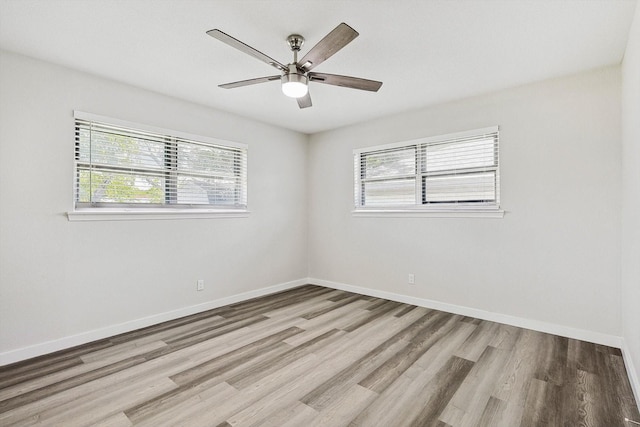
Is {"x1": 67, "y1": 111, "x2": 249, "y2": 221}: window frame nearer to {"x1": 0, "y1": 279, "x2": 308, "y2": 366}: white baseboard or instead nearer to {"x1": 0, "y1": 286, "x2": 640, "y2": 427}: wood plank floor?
{"x1": 0, "y1": 279, "x2": 308, "y2": 366}: white baseboard

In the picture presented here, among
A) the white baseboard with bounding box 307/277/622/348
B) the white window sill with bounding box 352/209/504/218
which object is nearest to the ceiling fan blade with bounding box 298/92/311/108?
the white window sill with bounding box 352/209/504/218

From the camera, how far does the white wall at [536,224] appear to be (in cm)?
293

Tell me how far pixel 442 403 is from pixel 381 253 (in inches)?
101

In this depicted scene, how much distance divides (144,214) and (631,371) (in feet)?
14.6

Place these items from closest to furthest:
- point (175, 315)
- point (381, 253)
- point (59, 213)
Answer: point (59, 213), point (175, 315), point (381, 253)

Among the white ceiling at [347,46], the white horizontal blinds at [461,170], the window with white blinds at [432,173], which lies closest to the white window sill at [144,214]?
the white ceiling at [347,46]

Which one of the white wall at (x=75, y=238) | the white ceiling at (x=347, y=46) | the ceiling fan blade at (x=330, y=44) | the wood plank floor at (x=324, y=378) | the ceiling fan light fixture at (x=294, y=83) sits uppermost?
the white ceiling at (x=347, y=46)

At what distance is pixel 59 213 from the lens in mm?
2867

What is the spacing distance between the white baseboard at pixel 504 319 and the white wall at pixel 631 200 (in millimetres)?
298

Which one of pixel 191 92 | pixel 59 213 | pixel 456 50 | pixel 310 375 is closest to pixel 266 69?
pixel 191 92

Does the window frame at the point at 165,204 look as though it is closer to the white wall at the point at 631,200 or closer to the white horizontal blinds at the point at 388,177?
the white horizontal blinds at the point at 388,177

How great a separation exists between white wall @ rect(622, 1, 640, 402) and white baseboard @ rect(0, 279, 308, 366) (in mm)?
3931

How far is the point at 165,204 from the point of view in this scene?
3.64 m

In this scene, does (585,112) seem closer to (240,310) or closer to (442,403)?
(442,403)
